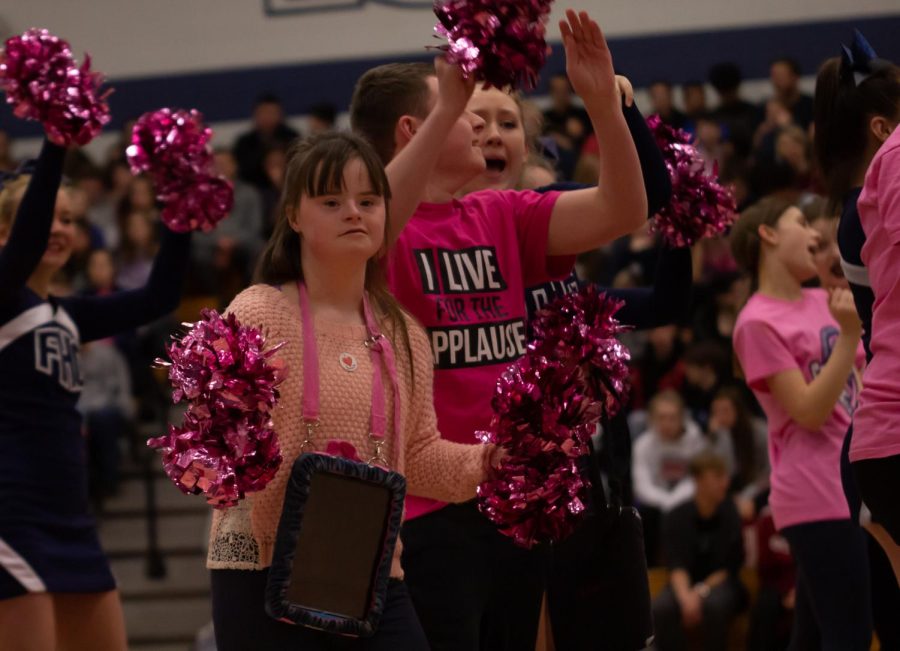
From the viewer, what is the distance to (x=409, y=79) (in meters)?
3.28

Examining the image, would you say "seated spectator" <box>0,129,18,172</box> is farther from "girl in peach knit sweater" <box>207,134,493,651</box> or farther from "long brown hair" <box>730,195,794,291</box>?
"girl in peach knit sweater" <box>207,134,493,651</box>

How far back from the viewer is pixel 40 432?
400 cm

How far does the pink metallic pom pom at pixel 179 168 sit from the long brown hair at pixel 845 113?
5.27 ft

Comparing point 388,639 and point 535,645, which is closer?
point 388,639

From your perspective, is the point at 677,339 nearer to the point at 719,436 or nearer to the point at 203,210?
the point at 719,436

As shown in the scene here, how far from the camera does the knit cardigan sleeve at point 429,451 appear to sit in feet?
9.53

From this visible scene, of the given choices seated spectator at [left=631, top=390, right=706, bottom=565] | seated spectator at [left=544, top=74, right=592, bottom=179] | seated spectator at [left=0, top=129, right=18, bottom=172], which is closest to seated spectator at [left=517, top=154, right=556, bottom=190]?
seated spectator at [left=631, top=390, right=706, bottom=565]

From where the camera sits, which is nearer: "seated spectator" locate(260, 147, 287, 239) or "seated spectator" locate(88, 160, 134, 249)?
"seated spectator" locate(260, 147, 287, 239)

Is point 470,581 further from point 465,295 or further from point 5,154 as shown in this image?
point 5,154

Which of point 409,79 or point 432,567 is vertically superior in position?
point 409,79

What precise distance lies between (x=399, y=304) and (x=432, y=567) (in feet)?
1.80

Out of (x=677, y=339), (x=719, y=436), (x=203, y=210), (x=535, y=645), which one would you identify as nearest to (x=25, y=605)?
(x=203, y=210)

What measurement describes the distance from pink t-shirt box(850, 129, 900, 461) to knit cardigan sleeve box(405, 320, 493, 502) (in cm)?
84

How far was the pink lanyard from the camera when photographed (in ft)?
9.04
